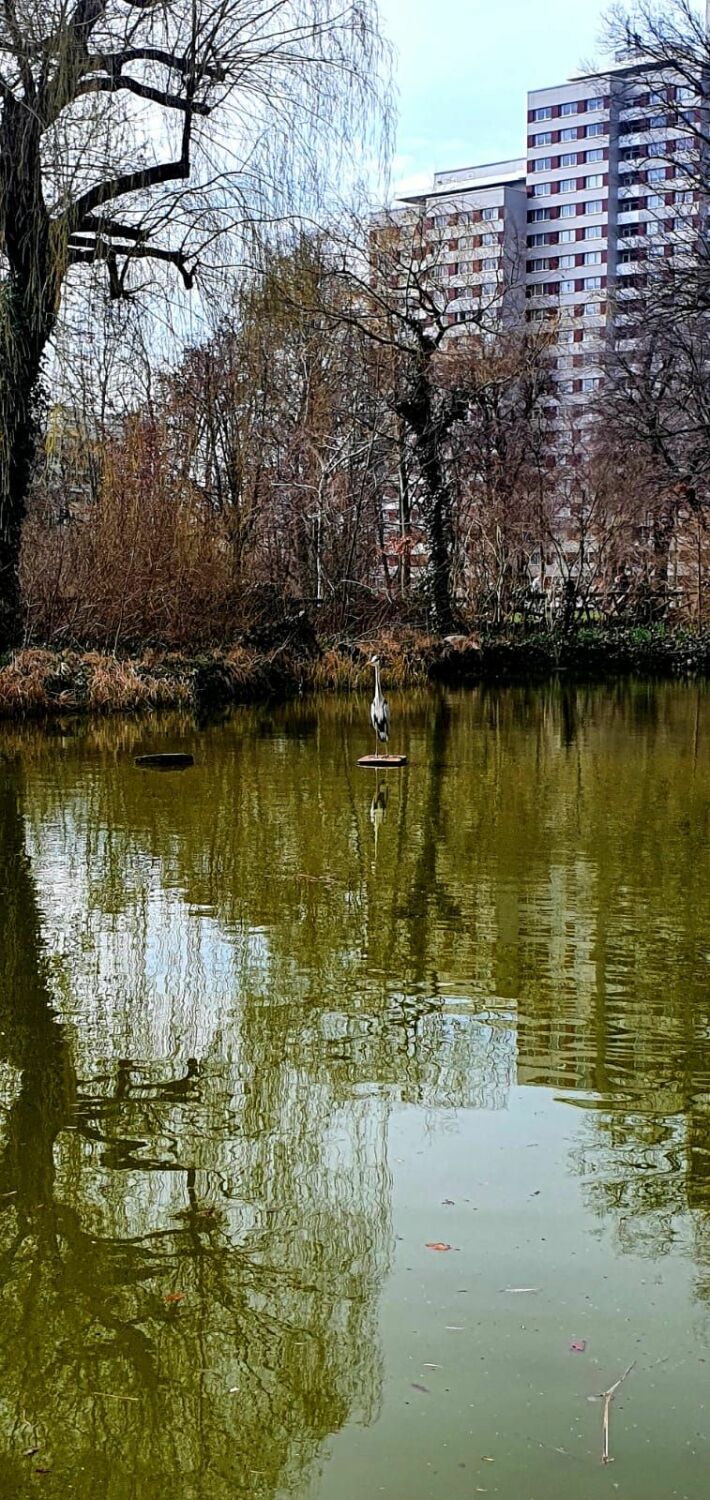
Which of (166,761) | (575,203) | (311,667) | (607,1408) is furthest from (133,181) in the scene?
(575,203)

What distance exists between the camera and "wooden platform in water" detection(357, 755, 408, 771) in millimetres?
11641

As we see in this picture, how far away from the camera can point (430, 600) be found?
85.2ft

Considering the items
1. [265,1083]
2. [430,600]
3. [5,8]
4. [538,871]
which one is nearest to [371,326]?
[430,600]

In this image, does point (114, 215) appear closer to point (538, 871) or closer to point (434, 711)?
point (434, 711)

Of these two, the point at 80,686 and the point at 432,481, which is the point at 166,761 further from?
the point at 432,481

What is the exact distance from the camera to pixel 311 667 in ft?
67.4

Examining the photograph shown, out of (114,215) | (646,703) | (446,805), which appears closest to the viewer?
(446,805)

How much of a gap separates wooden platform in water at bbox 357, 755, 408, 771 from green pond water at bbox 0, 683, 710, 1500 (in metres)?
3.39

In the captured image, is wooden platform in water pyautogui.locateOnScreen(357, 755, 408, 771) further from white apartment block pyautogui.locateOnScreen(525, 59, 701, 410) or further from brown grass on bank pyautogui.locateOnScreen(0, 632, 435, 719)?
white apartment block pyautogui.locateOnScreen(525, 59, 701, 410)

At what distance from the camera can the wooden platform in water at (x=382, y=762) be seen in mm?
11641

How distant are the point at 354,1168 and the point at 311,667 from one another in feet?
55.5

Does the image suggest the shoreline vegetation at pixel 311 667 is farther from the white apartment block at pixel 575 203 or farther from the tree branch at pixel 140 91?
the white apartment block at pixel 575 203

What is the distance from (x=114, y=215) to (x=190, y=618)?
584 cm

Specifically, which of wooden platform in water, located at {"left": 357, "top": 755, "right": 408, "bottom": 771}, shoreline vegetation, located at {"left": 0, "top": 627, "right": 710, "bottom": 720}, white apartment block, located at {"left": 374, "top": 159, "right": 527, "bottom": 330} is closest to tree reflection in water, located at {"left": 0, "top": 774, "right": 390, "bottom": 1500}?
wooden platform in water, located at {"left": 357, "top": 755, "right": 408, "bottom": 771}
